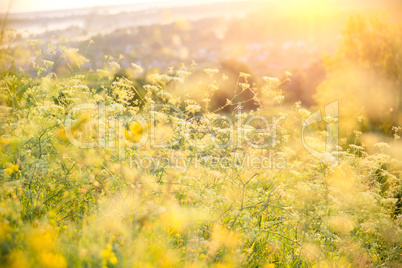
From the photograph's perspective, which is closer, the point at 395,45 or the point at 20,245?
the point at 20,245

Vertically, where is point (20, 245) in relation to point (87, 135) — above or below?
below

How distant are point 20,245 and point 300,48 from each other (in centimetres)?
2734

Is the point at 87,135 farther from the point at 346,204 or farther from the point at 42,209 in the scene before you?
the point at 346,204

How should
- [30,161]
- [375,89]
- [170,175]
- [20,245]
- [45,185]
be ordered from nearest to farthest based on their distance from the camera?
[20,245] < [30,161] < [45,185] < [170,175] < [375,89]

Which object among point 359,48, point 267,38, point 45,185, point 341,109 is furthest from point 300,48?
point 45,185

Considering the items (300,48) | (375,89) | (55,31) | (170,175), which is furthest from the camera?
Answer: (300,48)

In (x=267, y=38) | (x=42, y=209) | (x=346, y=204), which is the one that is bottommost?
(x=346, y=204)

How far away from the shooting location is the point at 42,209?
7.66 feet

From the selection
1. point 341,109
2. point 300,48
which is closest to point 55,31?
point 341,109

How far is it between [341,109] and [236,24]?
28059mm

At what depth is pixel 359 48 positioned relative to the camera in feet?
29.5

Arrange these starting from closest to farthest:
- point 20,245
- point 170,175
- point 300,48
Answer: point 20,245
point 170,175
point 300,48

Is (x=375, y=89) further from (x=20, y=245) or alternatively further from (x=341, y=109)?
(x=20, y=245)

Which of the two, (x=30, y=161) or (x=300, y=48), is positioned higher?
(x=300, y=48)
